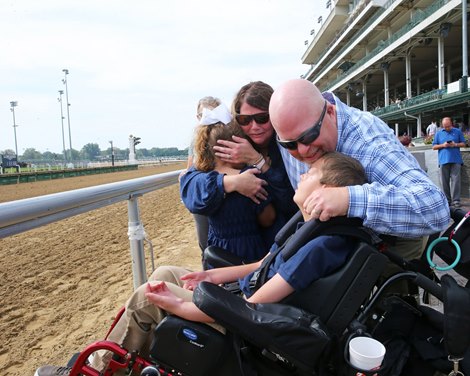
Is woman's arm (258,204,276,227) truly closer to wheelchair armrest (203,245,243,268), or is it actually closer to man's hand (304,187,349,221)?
wheelchair armrest (203,245,243,268)

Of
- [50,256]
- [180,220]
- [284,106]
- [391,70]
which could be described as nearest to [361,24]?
[391,70]

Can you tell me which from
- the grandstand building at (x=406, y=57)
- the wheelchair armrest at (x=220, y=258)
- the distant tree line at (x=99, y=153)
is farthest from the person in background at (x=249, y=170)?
the distant tree line at (x=99, y=153)

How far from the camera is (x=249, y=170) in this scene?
7.75 feet

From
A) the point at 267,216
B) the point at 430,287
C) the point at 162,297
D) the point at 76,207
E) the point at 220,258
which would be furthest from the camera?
the point at 267,216

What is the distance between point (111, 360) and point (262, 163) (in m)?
1.38

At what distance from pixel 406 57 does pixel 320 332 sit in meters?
32.9

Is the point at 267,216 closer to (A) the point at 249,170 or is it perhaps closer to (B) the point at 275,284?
(A) the point at 249,170

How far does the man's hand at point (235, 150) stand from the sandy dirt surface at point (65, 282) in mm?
2142

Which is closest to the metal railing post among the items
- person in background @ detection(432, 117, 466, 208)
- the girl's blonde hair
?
the girl's blonde hair

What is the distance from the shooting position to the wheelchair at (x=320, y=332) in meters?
1.43

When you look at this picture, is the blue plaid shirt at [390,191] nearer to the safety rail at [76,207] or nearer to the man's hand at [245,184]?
the man's hand at [245,184]

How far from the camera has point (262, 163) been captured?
8.16 feet

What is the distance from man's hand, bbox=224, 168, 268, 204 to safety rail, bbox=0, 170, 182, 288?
73 cm

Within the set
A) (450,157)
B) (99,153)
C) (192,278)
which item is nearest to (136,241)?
(192,278)
